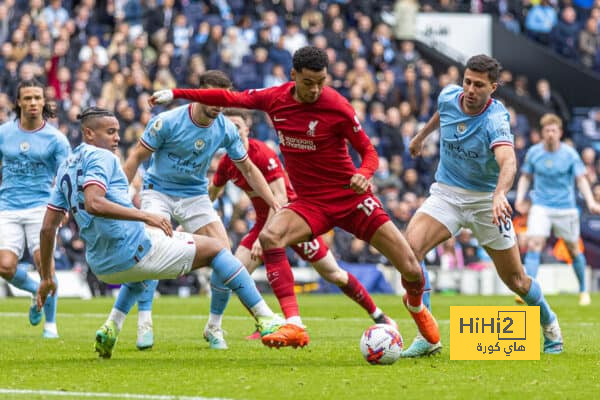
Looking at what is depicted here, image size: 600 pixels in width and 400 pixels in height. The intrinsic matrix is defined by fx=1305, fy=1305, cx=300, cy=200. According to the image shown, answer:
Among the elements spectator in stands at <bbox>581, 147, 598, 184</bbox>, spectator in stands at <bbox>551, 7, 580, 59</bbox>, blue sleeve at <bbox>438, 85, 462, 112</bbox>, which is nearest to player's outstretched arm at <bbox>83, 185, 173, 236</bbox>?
blue sleeve at <bbox>438, 85, 462, 112</bbox>

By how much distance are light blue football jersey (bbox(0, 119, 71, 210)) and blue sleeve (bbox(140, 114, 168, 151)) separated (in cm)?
174

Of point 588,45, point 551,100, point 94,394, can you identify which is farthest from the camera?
point 588,45

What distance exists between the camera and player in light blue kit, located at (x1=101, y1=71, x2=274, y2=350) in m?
12.0

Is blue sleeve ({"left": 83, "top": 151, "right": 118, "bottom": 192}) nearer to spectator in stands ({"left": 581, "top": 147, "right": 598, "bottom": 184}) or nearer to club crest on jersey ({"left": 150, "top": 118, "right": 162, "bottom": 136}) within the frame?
club crest on jersey ({"left": 150, "top": 118, "right": 162, "bottom": 136})

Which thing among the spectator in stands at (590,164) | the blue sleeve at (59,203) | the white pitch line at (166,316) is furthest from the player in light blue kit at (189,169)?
the spectator in stands at (590,164)

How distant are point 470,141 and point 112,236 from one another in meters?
3.08

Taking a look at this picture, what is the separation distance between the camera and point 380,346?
10.0 m

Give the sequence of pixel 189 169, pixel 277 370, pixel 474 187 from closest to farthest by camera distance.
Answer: pixel 277 370, pixel 474 187, pixel 189 169

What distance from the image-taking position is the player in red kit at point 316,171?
33.9ft

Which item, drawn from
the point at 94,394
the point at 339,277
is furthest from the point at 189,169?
the point at 94,394

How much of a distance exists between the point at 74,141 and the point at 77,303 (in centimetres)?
391

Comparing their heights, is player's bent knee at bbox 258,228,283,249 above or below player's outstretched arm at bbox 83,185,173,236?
below

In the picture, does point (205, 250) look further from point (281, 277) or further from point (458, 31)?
point (458, 31)

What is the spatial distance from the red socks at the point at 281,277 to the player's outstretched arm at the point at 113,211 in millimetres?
990
